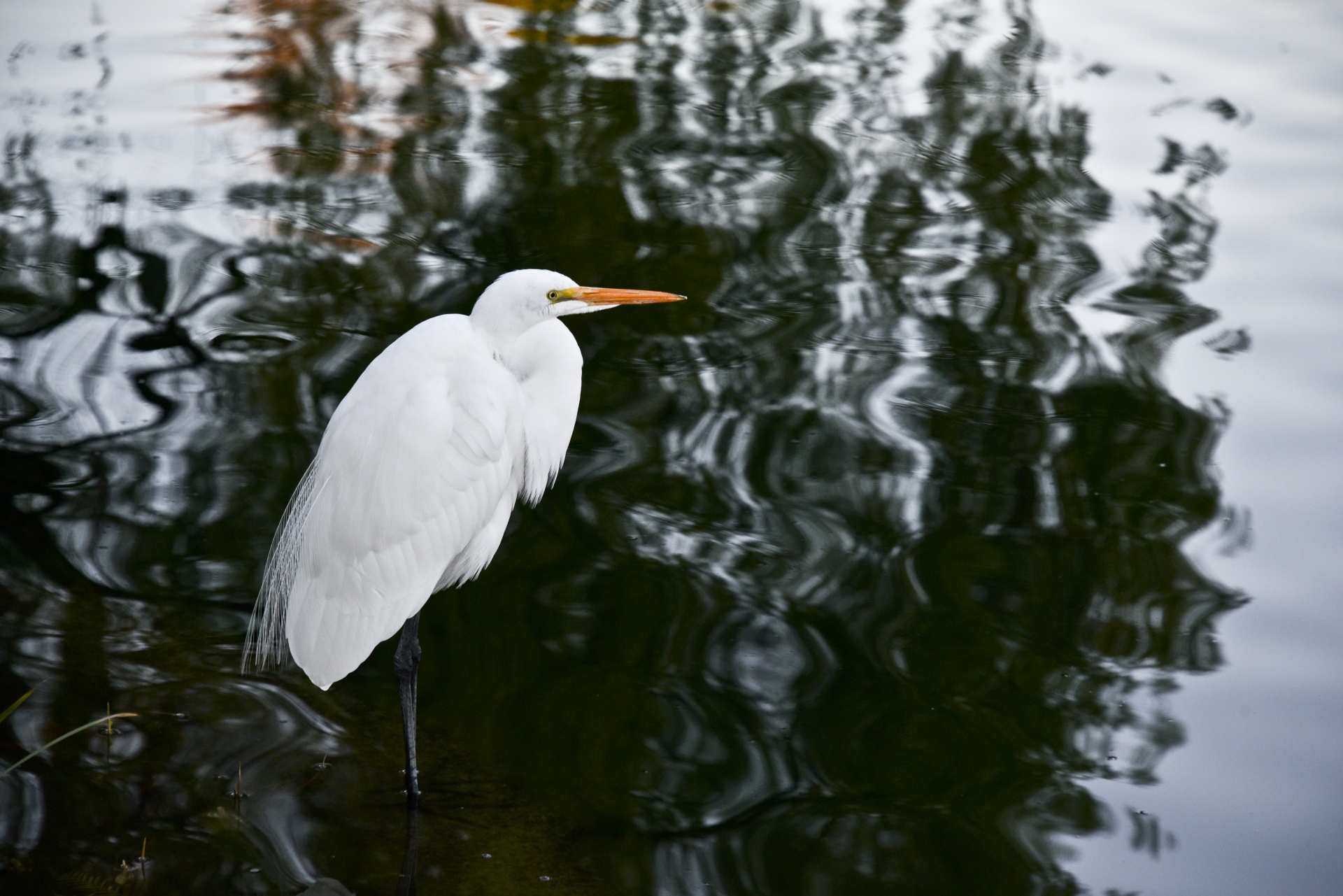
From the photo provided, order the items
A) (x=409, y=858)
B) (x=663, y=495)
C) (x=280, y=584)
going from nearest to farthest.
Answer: (x=409, y=858) → (x=280, y=584) → (x=663, y=495)

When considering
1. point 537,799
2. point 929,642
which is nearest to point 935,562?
point 929,642

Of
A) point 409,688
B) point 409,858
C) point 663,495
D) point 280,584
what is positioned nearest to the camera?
point 409,858

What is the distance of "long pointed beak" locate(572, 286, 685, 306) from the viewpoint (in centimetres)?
218

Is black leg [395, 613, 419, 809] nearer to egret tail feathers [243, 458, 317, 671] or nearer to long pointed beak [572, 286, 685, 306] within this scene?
egret tail feathers [243, 458, 317, 671]

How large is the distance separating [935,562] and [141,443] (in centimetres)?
210

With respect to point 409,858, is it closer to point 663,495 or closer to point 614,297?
point 614,297

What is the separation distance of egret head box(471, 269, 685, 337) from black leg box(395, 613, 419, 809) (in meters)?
0.59

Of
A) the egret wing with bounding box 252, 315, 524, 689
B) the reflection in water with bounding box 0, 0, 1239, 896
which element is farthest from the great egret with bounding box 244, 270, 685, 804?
the reflection in water with bounding box 0, 0, 1239, 896

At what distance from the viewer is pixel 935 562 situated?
9.94 feet

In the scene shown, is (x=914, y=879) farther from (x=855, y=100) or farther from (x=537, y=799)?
(x=855, y=100)

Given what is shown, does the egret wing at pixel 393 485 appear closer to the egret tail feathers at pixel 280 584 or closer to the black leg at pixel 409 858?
the egret tail feathers at pixel 280 584

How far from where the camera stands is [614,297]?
2.22 m

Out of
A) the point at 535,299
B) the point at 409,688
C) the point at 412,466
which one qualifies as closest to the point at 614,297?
the point at 535,299

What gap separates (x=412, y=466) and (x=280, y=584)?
44 cm
